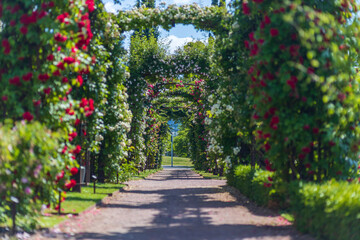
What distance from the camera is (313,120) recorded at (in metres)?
8.46

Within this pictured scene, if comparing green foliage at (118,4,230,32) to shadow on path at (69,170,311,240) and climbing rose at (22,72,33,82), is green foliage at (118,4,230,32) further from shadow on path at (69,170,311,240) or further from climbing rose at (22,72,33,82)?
climbing rose at (22,72,33,82)

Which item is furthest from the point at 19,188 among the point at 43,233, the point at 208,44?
the point at 208,44

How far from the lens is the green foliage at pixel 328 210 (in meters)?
6.06

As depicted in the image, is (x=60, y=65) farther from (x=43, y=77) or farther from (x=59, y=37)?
(x=59, y=37)

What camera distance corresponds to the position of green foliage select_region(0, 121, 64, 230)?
5.98 meters

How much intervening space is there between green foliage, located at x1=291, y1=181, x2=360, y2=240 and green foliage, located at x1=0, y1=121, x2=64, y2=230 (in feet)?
12.4

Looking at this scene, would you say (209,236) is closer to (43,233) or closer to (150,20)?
(43,233)

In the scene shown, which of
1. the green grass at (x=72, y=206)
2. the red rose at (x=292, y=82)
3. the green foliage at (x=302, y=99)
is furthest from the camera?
the green grass at (x=72, y=206)

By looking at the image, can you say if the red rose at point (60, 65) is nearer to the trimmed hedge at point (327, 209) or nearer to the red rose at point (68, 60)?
the red rose at point (68, 60)

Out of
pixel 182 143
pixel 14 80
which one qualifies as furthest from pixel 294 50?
pixel 182 143

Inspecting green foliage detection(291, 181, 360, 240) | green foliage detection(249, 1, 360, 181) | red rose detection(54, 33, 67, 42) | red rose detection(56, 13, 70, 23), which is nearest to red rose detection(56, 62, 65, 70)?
red rose detection(54, 33, 67, 42)

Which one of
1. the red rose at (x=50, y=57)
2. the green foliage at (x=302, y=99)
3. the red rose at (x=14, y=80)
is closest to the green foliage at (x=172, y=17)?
the green foliage at (x=302, y=99)

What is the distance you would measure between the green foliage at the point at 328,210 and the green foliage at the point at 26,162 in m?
3.77

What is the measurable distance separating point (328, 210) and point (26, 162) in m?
4.05
